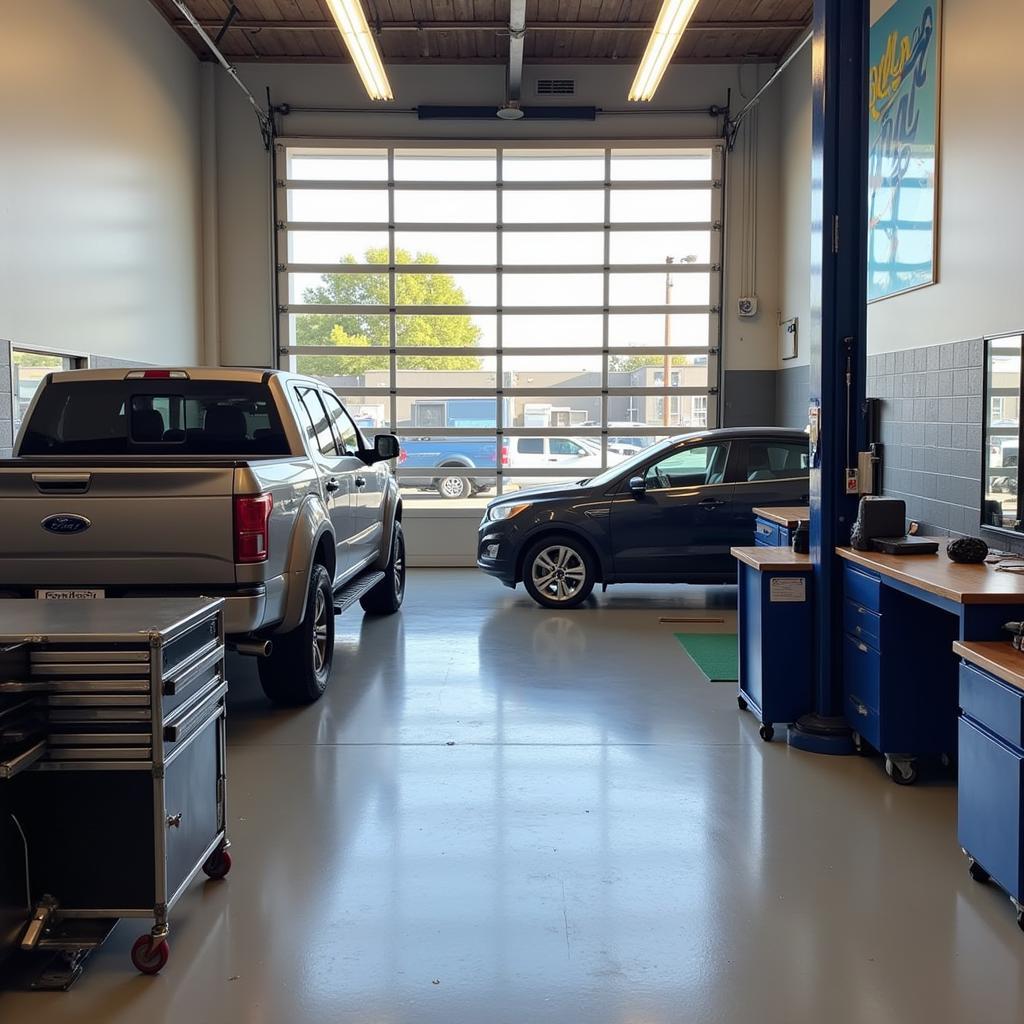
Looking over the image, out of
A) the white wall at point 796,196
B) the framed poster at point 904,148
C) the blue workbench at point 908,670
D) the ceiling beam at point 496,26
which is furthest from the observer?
the white wall at point 796,196

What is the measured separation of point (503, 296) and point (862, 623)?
26.8 feet

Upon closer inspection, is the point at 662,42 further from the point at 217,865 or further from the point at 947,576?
the point at 217,865

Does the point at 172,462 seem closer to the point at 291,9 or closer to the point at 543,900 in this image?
the point at 543,900

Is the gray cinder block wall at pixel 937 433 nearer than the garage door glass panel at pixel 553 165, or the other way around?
the gray cinder block wall at pixel 937 433

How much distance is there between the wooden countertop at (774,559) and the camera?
5258mm

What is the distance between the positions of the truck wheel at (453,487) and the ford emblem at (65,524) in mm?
7558

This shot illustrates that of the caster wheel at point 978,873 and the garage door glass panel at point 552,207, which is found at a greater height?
the garage door glass panel at point 552,207

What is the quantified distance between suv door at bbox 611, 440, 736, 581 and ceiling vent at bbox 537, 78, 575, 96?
535 centimetres

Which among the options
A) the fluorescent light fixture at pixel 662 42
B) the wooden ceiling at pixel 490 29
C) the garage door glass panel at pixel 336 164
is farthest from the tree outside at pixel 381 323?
the fluorescent light fixture at pixel 662 42

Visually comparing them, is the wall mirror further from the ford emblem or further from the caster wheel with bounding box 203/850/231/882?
the ford emblem

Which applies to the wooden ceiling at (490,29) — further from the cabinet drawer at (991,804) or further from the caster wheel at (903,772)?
the cabinet drawer at (991,804)

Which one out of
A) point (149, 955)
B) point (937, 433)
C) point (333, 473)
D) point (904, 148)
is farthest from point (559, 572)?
point (149, 955)

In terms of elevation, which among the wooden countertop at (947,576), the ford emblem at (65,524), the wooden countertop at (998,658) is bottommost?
the wooden countertop at (998,658)

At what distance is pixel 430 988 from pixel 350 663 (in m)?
4.24
